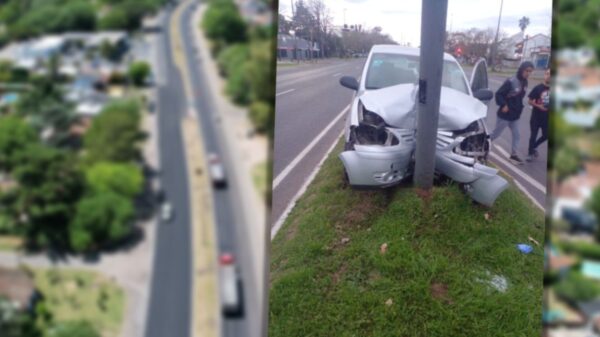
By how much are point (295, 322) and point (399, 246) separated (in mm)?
528

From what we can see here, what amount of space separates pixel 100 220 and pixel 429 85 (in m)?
1.17

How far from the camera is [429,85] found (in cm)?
159

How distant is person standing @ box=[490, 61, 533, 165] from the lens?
4.95 feet

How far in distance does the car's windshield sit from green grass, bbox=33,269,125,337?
Result: 1134mm

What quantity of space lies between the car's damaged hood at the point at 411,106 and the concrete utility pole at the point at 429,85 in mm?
35

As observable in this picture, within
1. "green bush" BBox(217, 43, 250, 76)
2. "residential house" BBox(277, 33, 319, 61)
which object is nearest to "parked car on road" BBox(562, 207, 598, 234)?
"residential house" BBox(277, 33, 319, 61)

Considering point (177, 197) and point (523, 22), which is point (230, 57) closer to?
point (177, 197)

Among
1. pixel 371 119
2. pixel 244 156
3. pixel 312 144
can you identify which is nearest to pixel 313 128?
pixel 312 144

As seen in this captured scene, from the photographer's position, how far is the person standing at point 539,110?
1507 millimetres

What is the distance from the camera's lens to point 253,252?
123 centimetres

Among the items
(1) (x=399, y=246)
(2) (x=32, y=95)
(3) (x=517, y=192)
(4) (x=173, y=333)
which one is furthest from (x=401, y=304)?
(2) (x=32, y=95)

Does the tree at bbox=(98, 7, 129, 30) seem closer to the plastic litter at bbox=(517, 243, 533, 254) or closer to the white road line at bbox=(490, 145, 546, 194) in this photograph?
the white road line at bbox=(490, 145, 546, 194)

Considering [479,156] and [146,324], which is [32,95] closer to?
[146,324]

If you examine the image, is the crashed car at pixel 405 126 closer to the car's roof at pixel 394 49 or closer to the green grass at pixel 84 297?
the car's roof at pixel 394 49
